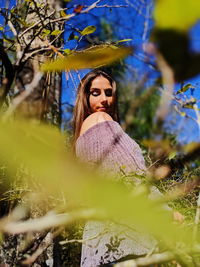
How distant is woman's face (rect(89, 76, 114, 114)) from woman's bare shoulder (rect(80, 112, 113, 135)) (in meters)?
0.04

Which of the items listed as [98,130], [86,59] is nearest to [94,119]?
[98,130]

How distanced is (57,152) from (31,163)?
0.03 m

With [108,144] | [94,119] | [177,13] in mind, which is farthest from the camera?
[94,119]

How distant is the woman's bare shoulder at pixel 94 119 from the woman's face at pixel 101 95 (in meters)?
0.04

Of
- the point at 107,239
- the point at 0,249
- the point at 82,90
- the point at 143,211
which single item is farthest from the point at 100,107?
the point at 143,211

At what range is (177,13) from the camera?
0.13 metres

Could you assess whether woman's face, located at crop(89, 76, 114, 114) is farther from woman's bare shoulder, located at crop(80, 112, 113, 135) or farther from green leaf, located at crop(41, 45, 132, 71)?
green leaf, located at crop(41, 45, 132, 71)

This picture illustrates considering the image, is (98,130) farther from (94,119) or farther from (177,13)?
(177,13)

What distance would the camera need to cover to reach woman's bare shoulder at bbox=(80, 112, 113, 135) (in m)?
1.50

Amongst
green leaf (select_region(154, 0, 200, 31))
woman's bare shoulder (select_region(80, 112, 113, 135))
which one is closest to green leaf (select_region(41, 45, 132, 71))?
green leaf (select_region(154, 0, 200, 31))

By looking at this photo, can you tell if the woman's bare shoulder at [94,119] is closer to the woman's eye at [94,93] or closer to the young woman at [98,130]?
the young woman at [98,130]

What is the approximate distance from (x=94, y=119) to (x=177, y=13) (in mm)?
1411

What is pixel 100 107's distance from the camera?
1.56m

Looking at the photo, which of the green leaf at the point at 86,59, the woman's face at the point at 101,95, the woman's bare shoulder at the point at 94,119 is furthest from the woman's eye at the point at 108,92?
the green leaf at the point at 86,59
